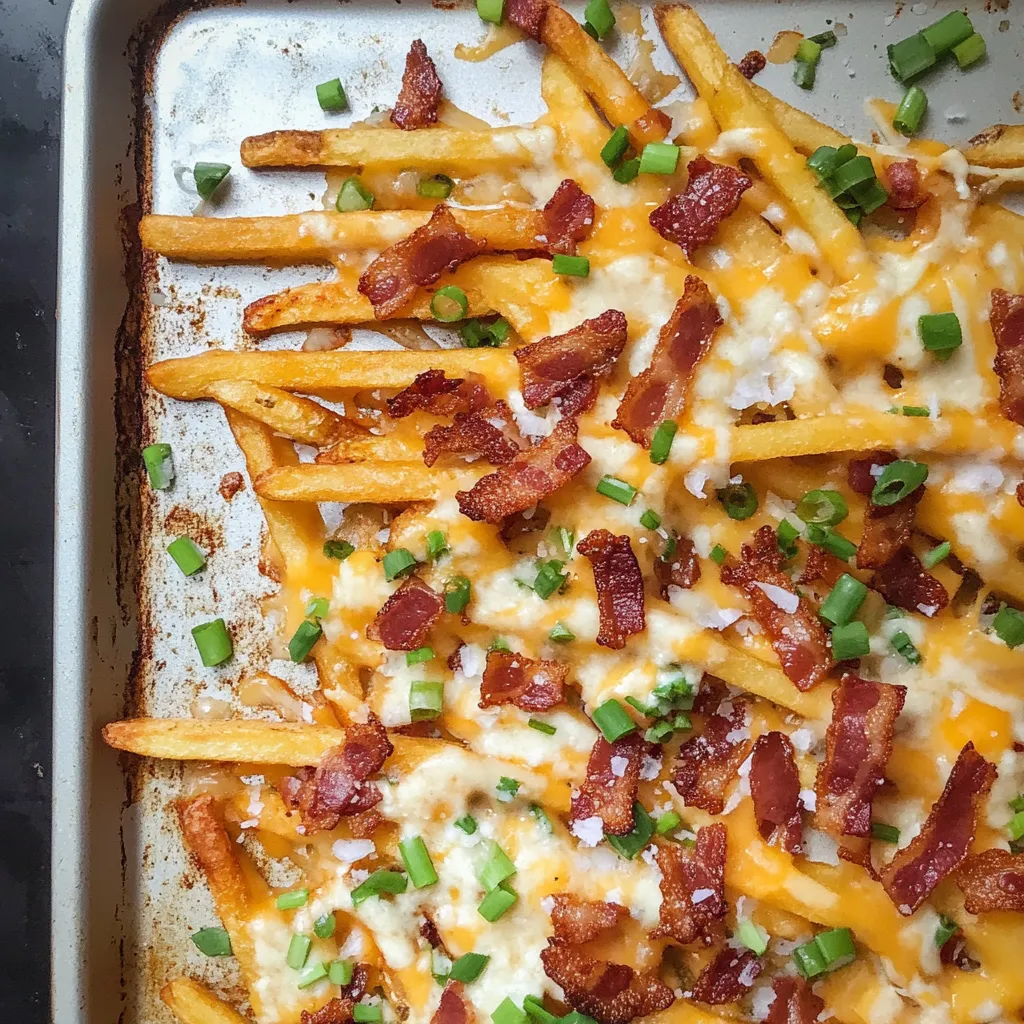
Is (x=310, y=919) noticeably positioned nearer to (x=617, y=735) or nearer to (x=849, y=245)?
(x=617, y=735)

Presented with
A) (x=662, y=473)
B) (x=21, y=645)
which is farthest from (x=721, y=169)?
(x=21, y=645)

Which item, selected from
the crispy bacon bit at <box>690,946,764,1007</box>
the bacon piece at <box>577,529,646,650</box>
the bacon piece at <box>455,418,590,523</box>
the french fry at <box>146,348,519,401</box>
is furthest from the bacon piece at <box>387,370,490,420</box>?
the crispy bacon bit at <box>690,946,764,1007</box>

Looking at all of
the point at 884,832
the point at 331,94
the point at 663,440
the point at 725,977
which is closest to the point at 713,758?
the point at 884,832

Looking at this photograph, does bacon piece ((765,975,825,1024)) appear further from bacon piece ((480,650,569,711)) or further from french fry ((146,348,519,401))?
french fry ((146,348,519,401))

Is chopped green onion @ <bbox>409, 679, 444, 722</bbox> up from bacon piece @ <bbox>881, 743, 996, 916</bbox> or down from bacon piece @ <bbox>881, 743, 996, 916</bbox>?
up

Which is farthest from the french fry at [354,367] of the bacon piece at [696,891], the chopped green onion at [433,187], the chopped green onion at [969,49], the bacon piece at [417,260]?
the chopped green onion at [969,49]
